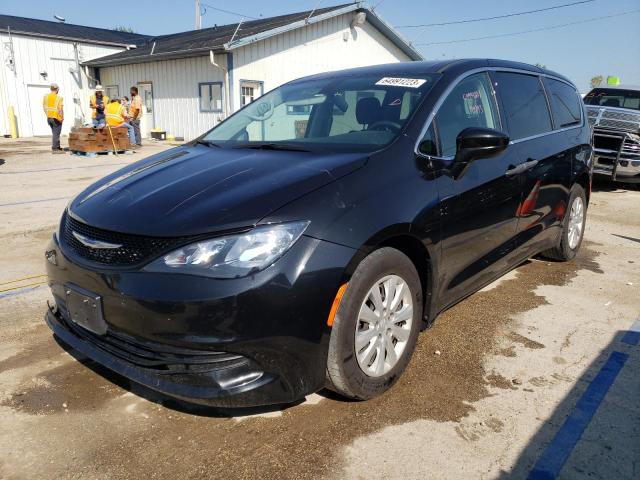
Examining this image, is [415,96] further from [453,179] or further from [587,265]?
[587,265]

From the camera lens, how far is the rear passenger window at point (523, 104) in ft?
12.4

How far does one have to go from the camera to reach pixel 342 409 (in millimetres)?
2680

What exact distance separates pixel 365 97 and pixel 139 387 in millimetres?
2232

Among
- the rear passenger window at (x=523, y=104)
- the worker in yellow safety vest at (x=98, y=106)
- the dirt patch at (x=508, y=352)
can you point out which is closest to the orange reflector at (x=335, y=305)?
the dirt patch at (x=508, y=352)

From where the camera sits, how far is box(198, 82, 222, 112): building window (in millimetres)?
17980

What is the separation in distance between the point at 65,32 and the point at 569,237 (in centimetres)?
2576

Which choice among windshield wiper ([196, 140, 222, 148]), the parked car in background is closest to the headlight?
windshield wiper ([196, 140, 222, 148])

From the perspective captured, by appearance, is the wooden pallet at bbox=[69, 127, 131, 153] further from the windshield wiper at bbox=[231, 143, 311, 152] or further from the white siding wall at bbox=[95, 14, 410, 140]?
the windshield wiper at bbox=[231, 143, 311, 152]

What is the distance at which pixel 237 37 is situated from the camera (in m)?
17.2

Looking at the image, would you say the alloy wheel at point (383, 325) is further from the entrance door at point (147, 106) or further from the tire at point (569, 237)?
the entrance door at point (147, 106)

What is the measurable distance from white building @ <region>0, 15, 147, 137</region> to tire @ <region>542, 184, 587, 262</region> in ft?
75.5

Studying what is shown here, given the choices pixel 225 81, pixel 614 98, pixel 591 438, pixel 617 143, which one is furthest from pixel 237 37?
pixel 591 438

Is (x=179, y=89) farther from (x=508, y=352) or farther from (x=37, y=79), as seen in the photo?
(x=508, y=352)

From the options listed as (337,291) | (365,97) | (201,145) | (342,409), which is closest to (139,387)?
(342,409)
